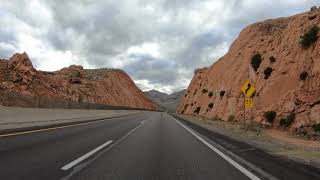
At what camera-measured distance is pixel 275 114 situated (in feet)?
111

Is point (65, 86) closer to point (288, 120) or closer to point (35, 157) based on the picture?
point (288, 120)

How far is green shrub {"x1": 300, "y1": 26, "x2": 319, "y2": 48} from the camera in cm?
3441

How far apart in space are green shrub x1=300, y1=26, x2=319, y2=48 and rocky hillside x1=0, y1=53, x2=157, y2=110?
Answer: 20.4 metres

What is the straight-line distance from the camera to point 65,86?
90.5 m

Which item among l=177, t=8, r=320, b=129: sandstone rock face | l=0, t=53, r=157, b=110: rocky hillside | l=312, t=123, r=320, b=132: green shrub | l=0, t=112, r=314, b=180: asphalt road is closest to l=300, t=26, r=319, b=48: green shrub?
l=177, t=8, r=320, b=129: sandstone rock face

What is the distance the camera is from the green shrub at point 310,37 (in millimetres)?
34406

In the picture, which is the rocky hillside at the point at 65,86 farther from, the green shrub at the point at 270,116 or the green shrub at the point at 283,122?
the green shrub at the point at 283,122

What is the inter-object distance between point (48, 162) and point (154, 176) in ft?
9.48

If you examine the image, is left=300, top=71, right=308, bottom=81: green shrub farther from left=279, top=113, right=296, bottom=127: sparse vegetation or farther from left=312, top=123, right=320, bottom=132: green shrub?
left=312, top=123, right=320, bottom=132: green shrub

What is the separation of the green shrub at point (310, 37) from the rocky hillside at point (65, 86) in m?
20.4

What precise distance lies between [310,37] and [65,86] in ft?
211

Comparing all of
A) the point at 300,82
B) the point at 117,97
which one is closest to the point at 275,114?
the point at 300,82

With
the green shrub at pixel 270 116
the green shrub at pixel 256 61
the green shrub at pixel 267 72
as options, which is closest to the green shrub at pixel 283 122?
the green shrub at pixel 270 116

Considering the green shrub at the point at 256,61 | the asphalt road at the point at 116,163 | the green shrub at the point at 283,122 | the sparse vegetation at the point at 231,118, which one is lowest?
the asphalt road at the point at 116,163
